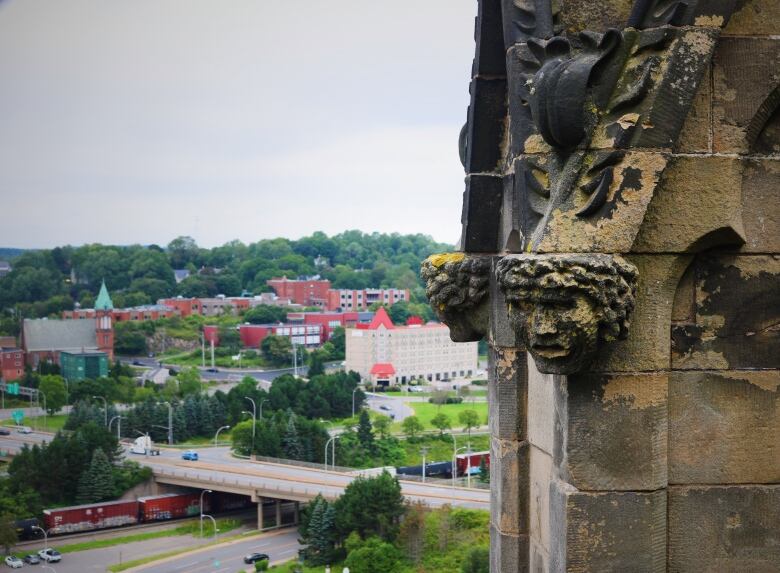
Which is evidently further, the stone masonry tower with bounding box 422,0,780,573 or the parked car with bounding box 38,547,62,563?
the parked car with bounding box 38,547,62,563

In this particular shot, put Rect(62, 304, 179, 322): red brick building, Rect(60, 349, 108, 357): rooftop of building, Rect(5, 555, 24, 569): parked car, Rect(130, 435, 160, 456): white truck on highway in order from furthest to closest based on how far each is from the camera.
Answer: Rect(62, 304, 179, 322): red brick building → Rect(60, 349, 108, 357): rooftop of building → Rect(130, 435, 160, 456): white truck on highway → Rect(5, 555, 24, 569): parked car

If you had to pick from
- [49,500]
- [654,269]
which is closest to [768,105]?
[654,269]

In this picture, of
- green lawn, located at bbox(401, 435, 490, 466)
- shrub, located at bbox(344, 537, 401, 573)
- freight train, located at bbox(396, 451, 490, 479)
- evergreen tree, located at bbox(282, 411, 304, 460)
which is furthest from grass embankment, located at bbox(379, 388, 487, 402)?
shrub, located at bbox(344, 537, 401, 573)

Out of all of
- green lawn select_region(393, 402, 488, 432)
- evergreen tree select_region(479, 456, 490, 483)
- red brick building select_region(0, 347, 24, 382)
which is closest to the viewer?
evergreen tree select_region(479, 456, 490, 483)

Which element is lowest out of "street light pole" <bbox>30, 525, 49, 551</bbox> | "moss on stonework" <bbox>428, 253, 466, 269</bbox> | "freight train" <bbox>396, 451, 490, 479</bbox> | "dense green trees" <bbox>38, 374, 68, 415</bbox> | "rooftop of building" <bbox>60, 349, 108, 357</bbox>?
"street light pole" <bbox>30, 525, 49, 551</bbox>

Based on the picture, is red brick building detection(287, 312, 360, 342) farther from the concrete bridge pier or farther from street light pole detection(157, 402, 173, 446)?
the concrete bridge pier
